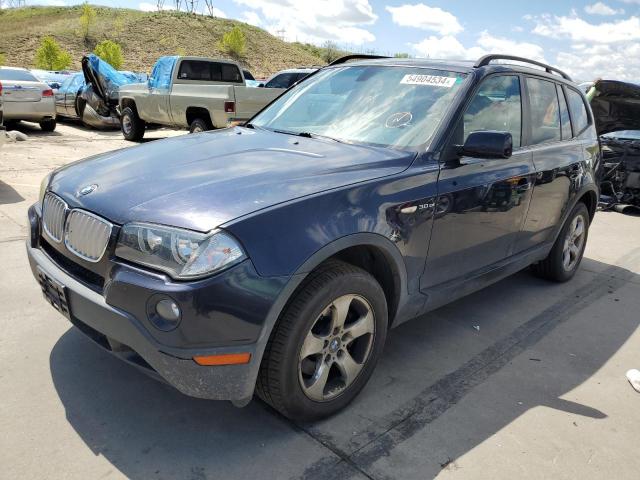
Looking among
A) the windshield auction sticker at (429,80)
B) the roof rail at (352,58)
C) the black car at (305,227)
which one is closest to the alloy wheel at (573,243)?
the black car at (305,227)

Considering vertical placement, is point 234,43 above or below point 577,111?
above

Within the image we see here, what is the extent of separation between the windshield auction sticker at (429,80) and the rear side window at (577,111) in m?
1.86

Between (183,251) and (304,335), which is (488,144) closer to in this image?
(304,335)

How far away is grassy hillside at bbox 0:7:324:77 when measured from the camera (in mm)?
51775

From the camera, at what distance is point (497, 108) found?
3725 mm

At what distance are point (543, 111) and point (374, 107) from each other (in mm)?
1586

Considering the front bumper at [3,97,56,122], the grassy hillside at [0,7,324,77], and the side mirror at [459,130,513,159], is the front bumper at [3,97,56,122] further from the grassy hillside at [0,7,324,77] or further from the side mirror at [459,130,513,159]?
the grassy hillside at [0,7,324,77]

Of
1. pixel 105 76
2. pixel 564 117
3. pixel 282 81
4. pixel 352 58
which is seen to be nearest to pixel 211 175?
pixel 352 58

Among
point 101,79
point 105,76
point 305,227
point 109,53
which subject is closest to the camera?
point 305,227

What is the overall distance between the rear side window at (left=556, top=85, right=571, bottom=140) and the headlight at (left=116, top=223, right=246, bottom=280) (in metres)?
3.43

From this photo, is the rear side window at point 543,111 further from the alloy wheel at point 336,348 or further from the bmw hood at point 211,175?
the alloy wheel at point 336,348

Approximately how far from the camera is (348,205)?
2.60m

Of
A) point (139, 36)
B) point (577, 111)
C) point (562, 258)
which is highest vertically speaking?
point (139, 36)

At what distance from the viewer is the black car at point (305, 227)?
2223 mm
